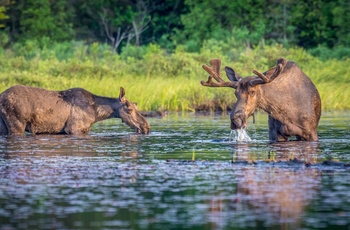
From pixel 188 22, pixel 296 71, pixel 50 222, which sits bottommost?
pixel 50 222

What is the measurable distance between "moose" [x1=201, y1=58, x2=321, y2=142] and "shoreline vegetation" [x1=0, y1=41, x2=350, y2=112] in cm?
893

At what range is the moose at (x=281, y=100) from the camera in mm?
13945

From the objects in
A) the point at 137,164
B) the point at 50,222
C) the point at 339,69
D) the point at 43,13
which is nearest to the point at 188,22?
the point at 43,13

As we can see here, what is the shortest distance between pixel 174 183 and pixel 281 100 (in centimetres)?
407

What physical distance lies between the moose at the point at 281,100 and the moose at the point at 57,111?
3.83 m

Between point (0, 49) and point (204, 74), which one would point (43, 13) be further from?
point (204, 74)

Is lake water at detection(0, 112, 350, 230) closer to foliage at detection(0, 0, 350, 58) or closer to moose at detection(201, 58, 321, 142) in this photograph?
moose at detection(201, 58, 321, 142)

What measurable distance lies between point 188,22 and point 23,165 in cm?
3187

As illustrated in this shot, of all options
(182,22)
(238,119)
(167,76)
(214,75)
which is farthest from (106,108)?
(182,22)

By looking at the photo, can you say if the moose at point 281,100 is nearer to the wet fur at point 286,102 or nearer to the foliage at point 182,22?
the wet fur at point 286,102

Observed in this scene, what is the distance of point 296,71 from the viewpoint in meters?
14.8

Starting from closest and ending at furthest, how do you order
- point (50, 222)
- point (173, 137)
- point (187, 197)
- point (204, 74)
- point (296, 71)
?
point (50, 222), point (187, 197), point (296, 71), point (173, 137), point (204, 74)

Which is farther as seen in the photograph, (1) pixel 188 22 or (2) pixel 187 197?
(1) pixel 188 22

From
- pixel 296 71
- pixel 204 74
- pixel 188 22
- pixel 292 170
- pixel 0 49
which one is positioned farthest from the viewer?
pixel 188 22
